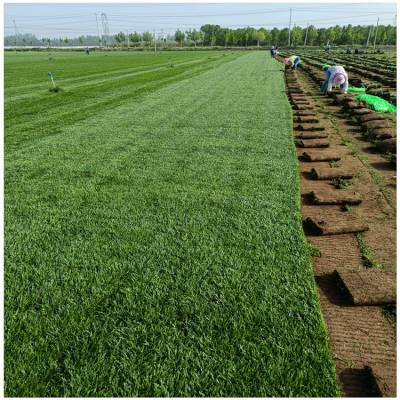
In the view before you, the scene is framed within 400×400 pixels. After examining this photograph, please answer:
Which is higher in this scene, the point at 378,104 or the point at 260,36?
the point at 260,36

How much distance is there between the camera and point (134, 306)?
8.71ft

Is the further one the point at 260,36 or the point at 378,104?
the point at 260,36

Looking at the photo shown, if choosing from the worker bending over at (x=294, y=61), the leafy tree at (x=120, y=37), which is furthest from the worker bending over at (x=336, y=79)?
the leafy tree at (x=120, y=37)

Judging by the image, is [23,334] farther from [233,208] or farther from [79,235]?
[233,208]

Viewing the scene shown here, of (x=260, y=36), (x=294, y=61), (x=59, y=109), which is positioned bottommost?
(x=59, y=109)

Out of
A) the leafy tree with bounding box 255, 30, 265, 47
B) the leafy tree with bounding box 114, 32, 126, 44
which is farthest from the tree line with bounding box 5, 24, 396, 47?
the leafy tree with bounding box 114, 32, 126, 44

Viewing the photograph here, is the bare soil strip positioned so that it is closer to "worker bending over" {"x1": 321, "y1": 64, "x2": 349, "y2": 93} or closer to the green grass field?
the green grass field

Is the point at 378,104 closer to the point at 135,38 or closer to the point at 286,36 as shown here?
the point at 286,36

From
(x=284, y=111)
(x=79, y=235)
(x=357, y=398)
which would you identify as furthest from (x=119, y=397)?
(x=284, y=111)

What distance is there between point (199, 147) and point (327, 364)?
513cm

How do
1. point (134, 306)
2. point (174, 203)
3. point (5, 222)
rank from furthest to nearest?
point (174, 203) → point (5, 222) → point (134, 306)

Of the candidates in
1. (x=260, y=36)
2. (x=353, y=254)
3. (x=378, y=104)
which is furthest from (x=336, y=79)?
(x=260, y=36)

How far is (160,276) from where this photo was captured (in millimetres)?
2975

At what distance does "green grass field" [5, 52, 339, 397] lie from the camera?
2.14 metres
